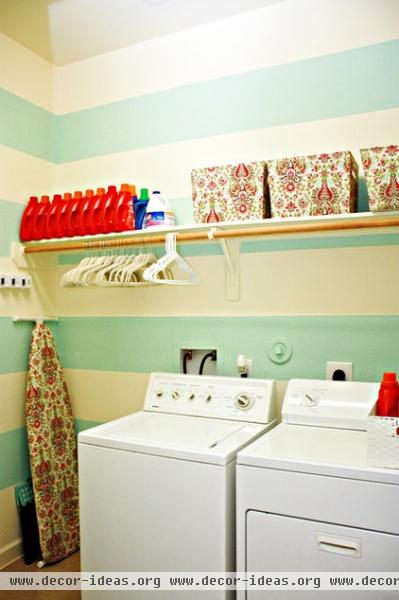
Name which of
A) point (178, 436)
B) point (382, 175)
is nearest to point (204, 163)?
point (382, 175)

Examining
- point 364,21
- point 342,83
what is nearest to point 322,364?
point 342,83

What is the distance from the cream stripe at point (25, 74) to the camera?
2645 millimetres

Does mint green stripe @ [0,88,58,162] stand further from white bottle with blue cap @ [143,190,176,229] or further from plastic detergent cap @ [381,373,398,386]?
plastic detergent cap @ [381,373,398,386]

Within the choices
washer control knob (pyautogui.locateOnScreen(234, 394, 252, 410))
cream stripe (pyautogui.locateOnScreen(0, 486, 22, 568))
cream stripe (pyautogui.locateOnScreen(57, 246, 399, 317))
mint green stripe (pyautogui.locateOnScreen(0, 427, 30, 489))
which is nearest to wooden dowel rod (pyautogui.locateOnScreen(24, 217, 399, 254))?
cream stripe (pyautogui.locateOnScreen(57, 246, 399, 317))

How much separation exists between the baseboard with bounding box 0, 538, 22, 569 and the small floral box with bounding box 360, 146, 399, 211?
238 cm

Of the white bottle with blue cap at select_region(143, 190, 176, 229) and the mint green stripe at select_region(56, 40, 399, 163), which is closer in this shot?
the mint green stripe at select_region(56, 40, 399, 163)

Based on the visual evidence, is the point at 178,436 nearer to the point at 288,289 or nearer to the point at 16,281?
the point at 288,289

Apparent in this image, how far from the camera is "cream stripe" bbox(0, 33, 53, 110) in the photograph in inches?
104

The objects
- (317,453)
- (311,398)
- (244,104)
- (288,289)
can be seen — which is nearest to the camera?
(317,453)

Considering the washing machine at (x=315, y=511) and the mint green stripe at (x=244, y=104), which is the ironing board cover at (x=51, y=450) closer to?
the mint green stripe at (x=244, y=104)

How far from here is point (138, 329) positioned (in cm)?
274

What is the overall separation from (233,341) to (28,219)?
49.8 inches

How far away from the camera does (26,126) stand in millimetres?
2779

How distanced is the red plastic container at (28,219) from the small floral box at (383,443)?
196 centimetres
